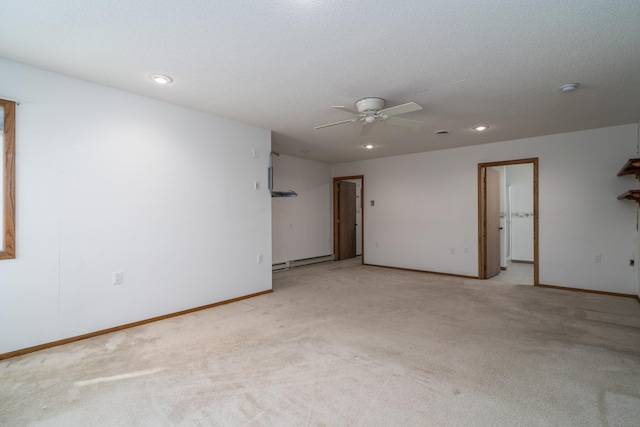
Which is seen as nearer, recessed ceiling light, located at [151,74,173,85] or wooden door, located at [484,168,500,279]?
recessed ceiling light, located at [151,74,173,85]

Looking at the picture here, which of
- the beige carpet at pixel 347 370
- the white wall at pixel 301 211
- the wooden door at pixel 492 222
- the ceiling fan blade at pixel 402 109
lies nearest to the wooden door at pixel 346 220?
the white wall at pixel 301 211

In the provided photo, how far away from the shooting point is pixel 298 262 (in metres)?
6.78

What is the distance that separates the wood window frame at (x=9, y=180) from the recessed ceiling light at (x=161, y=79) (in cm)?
110

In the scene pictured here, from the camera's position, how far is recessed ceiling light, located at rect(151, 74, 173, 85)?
2.81 meters

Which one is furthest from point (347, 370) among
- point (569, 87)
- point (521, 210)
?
point (521, 210)

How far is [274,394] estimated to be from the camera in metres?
2.04

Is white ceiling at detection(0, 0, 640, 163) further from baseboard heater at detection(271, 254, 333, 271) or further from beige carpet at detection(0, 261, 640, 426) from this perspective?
baseboard heater at detection(271, 254, 333, 271)

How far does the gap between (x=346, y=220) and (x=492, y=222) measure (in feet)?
10.8

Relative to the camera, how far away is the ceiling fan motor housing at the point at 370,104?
3199 millimetres

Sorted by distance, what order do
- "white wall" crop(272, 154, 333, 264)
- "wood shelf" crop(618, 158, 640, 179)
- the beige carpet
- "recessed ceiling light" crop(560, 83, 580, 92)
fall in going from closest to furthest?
1. the beige carpet
2. "recessed ceiling light" crop(560, 83, 580, 92)
3. "wood shelf" crop(618, 158, 640, 179)
4. "white wall" crop(272, 154, 333, 264)

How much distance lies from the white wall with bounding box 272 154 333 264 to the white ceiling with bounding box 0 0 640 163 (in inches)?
108

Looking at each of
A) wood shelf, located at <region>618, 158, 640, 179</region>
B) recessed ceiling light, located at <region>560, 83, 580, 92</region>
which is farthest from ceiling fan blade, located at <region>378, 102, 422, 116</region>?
wood shelf, located at <region>618, 158, 640, 179</region>

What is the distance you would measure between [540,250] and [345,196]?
4.21 m

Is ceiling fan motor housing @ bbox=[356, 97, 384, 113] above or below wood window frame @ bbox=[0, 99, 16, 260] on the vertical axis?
above
